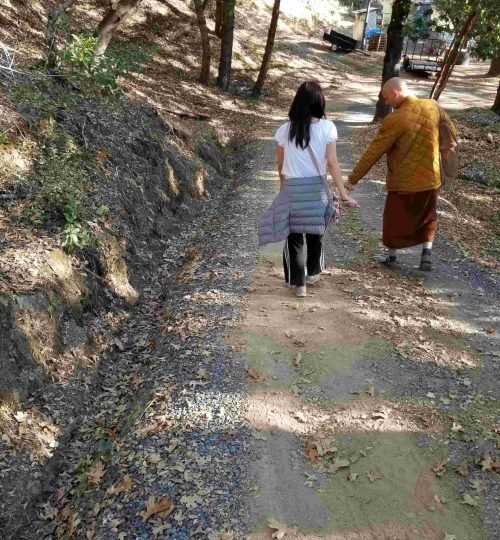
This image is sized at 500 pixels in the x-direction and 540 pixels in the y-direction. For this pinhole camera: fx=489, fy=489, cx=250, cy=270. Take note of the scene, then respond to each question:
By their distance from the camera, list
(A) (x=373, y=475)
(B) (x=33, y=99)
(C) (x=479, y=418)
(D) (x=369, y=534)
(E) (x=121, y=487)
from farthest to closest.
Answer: (B) (x=33, y=99) < (C) (x=479, y=418) < (E) (x=121, y=487) < (A) (x=373, y=475) < (D) (x=369, y=534)

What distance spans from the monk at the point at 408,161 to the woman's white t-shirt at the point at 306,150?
891 mm

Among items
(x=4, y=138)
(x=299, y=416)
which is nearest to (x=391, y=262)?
(x=299, y=416)

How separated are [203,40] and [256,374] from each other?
16.5 m

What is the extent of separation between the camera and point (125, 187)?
781cm

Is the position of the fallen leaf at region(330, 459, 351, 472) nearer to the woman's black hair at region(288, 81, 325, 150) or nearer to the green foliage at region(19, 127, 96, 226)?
the woman's black hair at region(288, 81, 325, 150)

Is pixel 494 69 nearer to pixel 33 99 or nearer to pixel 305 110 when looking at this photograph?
pixel 33 99

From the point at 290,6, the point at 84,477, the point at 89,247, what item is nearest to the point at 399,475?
the point at 84,477

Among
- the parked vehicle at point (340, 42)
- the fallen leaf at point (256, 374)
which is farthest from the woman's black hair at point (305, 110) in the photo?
the parked vehicle at point (340, 42)

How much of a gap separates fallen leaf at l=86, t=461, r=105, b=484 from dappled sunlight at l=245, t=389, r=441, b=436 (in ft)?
4.13

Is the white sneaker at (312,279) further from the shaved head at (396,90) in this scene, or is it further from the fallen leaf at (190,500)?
the fallen leaf at (190,500)

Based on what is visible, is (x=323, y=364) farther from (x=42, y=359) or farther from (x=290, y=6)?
(x=290, y=6)

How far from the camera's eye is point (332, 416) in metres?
3.99

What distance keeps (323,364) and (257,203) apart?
5.38 metres

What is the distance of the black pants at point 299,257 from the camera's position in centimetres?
525
